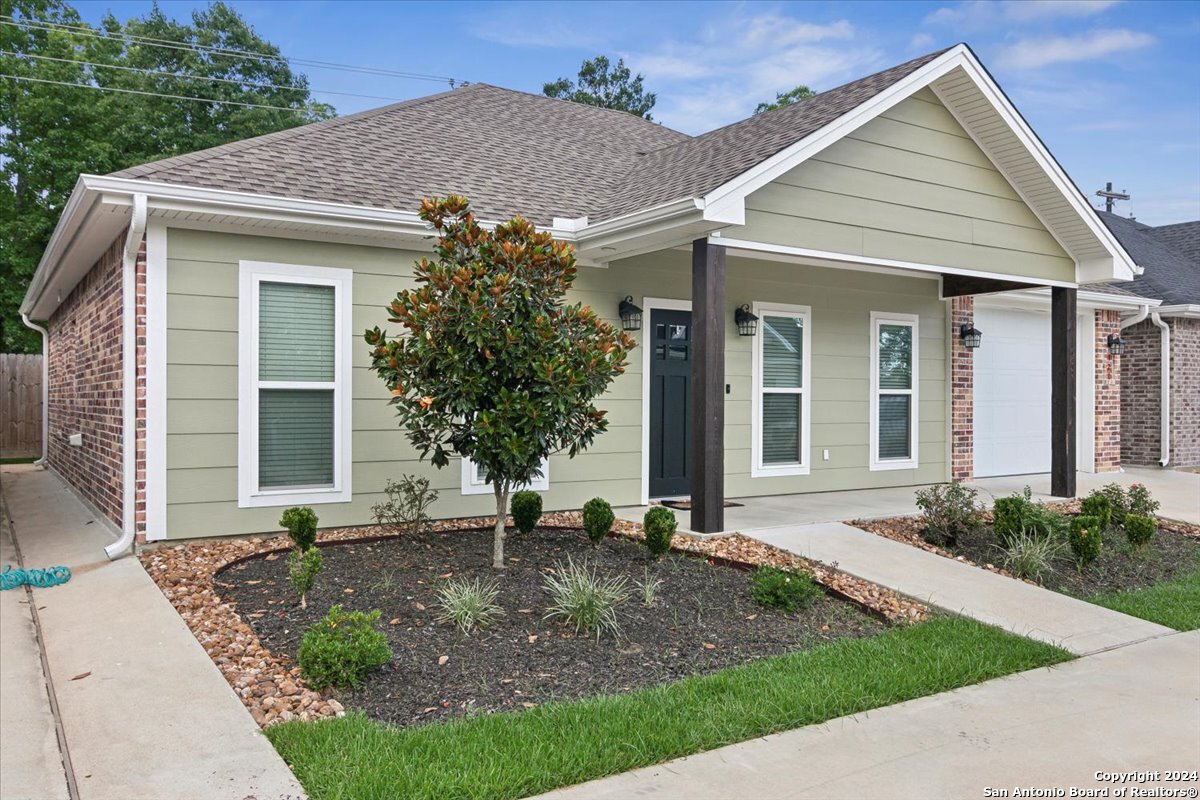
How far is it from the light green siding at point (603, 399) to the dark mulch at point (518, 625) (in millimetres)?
992

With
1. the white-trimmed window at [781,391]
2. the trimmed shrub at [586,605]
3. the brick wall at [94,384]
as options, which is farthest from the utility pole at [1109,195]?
the brick wall at [94,384]

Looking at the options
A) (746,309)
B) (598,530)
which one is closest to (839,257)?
(746,309)

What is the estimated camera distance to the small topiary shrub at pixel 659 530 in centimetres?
600

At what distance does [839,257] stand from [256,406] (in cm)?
520

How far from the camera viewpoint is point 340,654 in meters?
3.78

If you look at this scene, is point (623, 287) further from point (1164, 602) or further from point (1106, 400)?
point (1106, 400)

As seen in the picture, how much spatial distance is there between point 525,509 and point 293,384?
217 cm

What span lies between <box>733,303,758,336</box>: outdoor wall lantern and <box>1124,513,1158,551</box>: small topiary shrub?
394 centimetres

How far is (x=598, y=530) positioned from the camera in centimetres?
644

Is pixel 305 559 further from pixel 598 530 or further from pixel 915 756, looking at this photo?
pixel 915 756

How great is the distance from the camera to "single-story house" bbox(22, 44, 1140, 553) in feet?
21.4

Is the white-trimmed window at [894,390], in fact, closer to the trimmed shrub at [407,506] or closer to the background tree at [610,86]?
Result: the trimmed shrub at [407,506]

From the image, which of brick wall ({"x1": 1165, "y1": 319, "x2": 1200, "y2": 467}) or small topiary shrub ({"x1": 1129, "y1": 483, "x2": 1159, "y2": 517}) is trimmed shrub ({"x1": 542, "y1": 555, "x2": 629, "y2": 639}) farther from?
brick wall ({"x1": 1165, "y1": 319, "x2": 1200, "y2": 467})

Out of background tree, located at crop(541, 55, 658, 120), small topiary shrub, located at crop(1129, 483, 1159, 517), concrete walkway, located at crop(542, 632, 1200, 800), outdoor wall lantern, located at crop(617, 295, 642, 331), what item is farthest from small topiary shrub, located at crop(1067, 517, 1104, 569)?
background tree, located at crop(541, 55, 658, 120)
